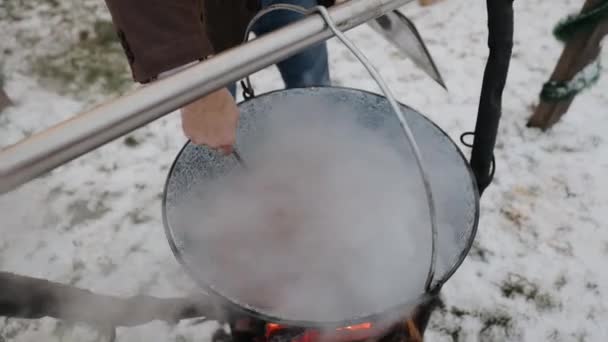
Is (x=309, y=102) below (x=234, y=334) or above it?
above

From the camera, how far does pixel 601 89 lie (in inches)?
97.9

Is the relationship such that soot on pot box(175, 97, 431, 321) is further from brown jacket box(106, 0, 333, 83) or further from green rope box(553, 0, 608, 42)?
green rope box(553, 0, 608, 42)

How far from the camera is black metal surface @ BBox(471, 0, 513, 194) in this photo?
0.85 metres

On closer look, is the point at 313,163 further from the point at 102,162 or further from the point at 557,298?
the point at 102,162

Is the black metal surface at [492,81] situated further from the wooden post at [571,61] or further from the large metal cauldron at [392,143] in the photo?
the wooden post at [571,61]

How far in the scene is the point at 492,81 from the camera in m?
0.93

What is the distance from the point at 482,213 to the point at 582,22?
88 cm

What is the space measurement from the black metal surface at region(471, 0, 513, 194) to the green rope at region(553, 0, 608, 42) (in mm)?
1170

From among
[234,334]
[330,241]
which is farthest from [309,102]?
[234,334]

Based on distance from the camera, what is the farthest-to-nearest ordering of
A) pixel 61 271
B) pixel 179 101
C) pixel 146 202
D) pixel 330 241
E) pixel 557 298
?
pixel 146 202 < pixel 61 271 < pixel 557 298 < pixel 330 241 < pixel 179 101

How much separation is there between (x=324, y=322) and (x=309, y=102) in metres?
0.65

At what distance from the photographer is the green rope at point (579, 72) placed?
5.95 feet

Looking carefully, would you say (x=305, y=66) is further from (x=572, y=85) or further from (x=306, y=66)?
(x=572, y=85)

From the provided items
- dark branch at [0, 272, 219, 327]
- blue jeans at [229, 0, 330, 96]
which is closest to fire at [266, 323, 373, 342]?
dark branch at [0, 272, 219, 327]
